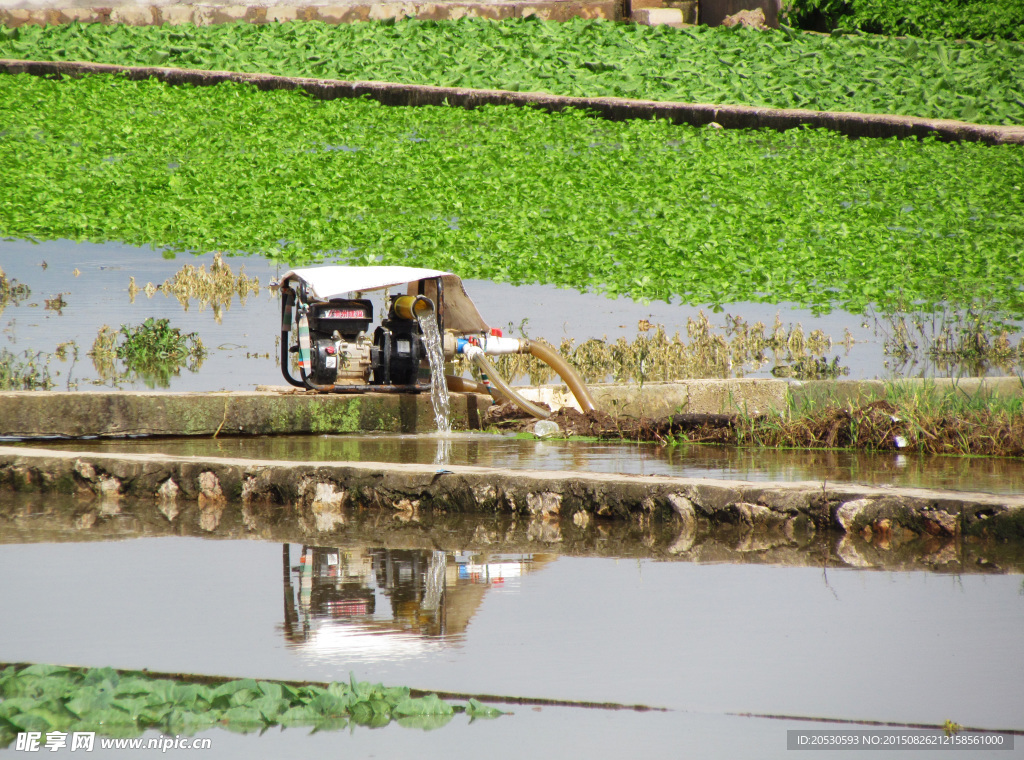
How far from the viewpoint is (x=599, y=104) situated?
2220cm

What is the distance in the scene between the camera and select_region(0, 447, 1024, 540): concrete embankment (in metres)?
5.80

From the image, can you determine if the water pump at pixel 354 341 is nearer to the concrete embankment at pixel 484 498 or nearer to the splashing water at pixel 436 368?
the splashing water at pixel 436 368

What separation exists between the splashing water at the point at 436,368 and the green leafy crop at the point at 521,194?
513cm

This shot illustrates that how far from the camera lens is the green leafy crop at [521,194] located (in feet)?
50.4

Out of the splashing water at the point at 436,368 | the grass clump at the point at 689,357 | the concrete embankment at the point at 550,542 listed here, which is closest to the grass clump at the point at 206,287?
the grass clump at the point at 689,357

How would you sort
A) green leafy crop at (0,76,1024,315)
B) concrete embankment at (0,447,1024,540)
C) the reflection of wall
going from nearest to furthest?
the reflection of wall → concrete embankment at (0,447,1024,540) → green leafy crop at (0,76,1024,315)

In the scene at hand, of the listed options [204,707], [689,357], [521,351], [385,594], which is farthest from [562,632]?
[689,357]

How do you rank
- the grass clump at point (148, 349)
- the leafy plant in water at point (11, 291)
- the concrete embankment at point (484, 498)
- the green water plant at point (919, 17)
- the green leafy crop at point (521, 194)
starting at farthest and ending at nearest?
the green water plant at point (919, 17) < the green leafy crop at point (521, 194) < the leafy plant in water at point (11, 291) < the grass clump at point (148, 349) < the concrete embankment at point (484, 498)

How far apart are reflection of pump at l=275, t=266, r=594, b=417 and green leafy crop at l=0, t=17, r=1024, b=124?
14.0 metres

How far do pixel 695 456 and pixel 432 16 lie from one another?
68.2ft

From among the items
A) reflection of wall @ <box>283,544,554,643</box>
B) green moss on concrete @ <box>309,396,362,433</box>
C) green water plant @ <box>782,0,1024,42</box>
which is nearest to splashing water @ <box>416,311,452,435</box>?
green moss on concrete @ <box>309,396,362,433</box>

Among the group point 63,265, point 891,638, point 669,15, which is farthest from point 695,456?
point 669,15

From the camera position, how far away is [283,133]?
2059 centimetres

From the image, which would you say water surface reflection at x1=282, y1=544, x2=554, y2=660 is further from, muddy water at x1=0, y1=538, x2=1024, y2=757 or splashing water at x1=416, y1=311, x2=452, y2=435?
splashing water at x1=416, y1=311, x2=452, y2=435
